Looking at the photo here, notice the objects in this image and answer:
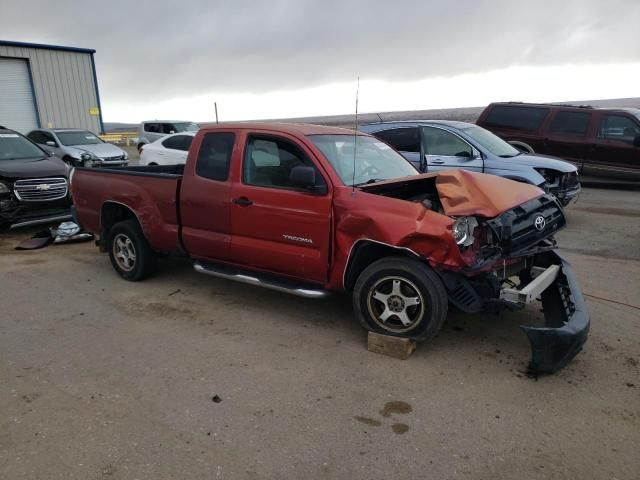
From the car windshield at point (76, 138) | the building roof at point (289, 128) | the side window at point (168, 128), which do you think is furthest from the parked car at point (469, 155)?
the side window at point (168, 128)

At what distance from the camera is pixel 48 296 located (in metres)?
5.54

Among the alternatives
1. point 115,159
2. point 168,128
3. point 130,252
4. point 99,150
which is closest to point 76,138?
point 99,150

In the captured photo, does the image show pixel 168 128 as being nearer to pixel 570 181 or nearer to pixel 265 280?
pixel 570 181

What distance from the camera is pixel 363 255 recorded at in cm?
423

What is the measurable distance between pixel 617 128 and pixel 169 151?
1130 cm

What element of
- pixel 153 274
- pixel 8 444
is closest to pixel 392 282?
pixel 8 444

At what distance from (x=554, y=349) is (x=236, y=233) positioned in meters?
2.92

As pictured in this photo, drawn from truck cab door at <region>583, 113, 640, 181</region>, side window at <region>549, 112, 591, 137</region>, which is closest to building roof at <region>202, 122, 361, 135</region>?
side window at <region>549, 112, 591, 137</region>

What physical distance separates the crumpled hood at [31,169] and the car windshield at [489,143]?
721cm

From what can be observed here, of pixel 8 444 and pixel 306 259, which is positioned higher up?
pixel 306 259

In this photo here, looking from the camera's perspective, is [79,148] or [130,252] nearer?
[130,252]

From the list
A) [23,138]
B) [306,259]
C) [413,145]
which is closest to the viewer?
[306,259]

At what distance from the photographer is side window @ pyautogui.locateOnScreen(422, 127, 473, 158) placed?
8.66 metres

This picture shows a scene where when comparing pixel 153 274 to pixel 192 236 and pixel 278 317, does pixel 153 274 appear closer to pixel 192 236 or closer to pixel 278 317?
pixel 192 236
